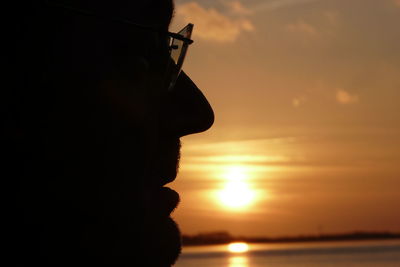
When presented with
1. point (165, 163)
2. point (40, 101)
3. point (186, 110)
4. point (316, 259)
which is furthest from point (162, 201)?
point (316, 259)

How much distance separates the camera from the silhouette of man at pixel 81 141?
221 centimetres

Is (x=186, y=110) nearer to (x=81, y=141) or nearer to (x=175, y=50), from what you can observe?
(x=175, y=50)

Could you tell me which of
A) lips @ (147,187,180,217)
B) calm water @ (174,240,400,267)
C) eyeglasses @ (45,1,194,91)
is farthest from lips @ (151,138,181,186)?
calm water @ (174,240,400,267)

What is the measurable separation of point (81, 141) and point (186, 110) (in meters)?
0.41

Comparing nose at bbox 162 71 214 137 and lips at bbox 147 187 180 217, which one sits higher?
nose at bbox 162 71 214 137

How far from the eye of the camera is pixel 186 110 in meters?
2.55

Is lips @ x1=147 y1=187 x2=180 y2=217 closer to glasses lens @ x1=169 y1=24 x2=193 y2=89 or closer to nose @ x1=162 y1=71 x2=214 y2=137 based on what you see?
nose @ x1=162 y1=71 x2=214 y2=137

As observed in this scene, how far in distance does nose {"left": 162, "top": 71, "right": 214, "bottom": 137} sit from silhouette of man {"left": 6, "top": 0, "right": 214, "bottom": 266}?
0.28 feet

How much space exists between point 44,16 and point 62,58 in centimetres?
12

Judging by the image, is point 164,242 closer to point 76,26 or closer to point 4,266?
point 4,266

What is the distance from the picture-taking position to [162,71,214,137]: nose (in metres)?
2.50

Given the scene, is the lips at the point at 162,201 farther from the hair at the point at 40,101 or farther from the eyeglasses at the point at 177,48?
the eyeglasses at the point at 177,48

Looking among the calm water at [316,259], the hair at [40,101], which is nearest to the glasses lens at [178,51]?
the hair at [40,101]

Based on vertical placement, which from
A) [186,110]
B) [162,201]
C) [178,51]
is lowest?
[162,201]
